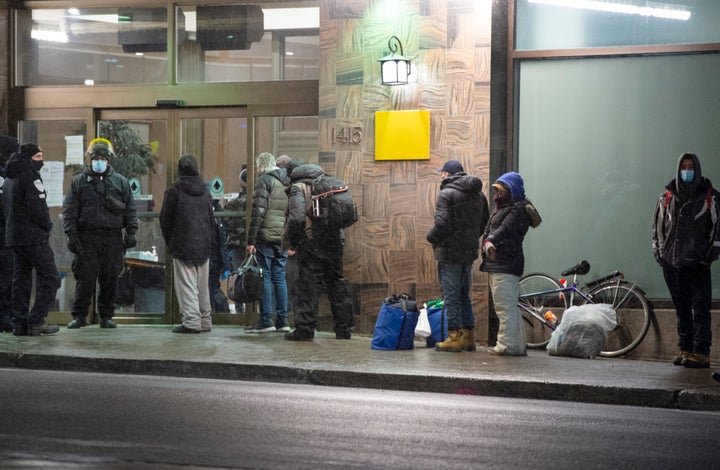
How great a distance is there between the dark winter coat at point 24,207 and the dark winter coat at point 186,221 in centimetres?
146

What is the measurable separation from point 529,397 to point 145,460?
14.2 ft

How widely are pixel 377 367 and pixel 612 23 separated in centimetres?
525

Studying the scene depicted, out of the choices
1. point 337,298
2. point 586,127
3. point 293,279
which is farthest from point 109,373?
point 586,127

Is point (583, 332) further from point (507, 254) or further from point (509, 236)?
point (509, 236)

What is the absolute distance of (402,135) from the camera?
45.4 feet

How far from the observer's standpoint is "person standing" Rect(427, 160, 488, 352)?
12.4m

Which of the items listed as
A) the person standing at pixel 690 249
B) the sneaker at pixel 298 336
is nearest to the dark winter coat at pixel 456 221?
the sneaker at pixel 298 336

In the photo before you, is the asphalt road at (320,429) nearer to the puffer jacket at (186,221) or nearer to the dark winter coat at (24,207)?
the dark winter coat at (24,207)

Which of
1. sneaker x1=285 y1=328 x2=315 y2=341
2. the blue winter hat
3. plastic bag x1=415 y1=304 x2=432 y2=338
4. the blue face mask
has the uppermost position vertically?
the blue face mask

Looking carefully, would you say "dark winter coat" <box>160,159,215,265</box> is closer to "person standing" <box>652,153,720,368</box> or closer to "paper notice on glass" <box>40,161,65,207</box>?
"paper notice on glass" <box>40,161,65,207</box>

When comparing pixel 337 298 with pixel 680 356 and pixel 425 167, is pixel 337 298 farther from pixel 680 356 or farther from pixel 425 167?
pixel 680 356

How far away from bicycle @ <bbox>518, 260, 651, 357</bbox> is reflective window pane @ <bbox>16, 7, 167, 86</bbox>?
5394 millimetres

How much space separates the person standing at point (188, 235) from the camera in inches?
551

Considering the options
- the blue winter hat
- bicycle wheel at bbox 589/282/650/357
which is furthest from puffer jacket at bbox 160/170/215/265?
bicycle wheel at bbox 589/282/650/357
